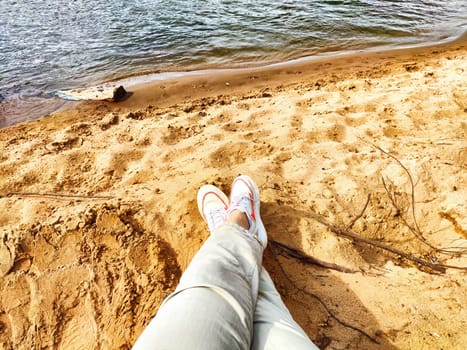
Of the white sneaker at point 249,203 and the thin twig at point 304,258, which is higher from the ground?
the white sneaker at point 249,203

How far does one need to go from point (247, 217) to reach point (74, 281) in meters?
1.16

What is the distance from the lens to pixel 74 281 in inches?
76.9

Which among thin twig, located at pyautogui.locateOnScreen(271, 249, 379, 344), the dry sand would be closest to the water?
the dry sand

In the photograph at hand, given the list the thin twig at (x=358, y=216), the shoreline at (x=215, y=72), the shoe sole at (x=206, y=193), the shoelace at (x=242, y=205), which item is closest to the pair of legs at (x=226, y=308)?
the shoelace at (x=242, y=205)

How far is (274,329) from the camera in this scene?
132cm

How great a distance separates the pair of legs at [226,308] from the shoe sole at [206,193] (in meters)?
0.50

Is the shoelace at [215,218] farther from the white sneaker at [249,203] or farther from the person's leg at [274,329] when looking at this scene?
the person's leg at [274,329]

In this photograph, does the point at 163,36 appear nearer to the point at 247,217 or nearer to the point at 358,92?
the point at 358,92

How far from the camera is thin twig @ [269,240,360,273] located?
1.97m

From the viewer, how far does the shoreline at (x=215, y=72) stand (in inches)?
190

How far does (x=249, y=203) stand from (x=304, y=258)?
0.52m

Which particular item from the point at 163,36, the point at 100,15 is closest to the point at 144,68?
the point at 163,36

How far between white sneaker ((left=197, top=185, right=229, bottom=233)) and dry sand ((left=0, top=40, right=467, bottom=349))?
91mm

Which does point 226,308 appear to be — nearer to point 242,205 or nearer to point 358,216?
point 242,205
